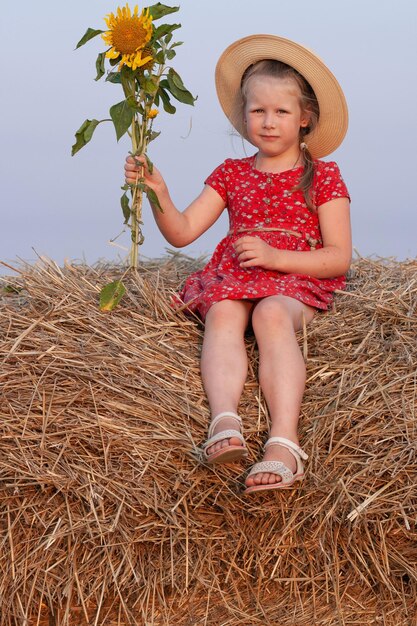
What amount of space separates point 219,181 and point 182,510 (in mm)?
1484

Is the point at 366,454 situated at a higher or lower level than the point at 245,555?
higher

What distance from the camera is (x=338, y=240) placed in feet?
11.7

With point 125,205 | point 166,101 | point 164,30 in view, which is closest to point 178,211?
point 125,205

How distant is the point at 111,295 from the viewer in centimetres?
334

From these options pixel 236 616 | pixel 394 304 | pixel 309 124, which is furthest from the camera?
pixel 309 124

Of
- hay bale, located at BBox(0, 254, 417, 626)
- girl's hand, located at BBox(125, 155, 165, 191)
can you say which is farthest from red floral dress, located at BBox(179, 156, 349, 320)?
hay bale, located at BBox(0, 254, 417, 626)

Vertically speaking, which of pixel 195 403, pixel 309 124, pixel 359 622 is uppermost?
pixel 309 124

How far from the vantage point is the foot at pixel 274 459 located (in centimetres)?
275

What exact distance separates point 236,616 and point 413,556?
1.75ft

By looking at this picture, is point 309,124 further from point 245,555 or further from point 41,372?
point 245,555

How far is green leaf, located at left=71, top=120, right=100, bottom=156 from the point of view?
3.34 metres

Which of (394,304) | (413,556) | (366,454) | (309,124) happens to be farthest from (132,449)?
(309,124)

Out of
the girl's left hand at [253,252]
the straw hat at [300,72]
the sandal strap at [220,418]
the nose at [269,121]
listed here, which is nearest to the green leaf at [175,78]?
the nose at [269,121]

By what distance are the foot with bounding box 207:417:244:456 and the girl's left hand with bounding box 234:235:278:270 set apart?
25.7 inches
